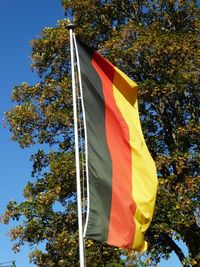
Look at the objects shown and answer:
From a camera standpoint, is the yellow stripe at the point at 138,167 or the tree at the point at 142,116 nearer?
the yellow stripe at the point at 138,167

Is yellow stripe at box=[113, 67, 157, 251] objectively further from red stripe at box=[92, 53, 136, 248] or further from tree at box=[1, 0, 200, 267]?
tree at box=[1, 0, 200, 267]

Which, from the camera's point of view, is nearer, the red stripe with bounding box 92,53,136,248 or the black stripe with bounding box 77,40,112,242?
the black stripe with bounding box 77,40,112,242

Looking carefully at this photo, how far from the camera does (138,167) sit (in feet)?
34.6

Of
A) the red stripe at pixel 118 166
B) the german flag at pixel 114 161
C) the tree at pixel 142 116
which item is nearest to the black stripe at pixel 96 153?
the german flag at pixel 114 161

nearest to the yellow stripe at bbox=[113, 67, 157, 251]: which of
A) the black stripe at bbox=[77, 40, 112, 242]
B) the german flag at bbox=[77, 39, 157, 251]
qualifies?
the german flag at bbox=[77, 39, 157, 251]

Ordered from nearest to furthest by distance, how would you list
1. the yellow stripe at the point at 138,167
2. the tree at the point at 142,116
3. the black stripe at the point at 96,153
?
the black stripe at the point at 96,153 → the yellow stripe at the point at 138,167 → the tree at the point at 142,116

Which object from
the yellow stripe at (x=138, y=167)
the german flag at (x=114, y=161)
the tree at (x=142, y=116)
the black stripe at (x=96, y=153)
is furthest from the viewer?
the tree at (x=142, y=116)

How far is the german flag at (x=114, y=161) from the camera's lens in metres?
9.34

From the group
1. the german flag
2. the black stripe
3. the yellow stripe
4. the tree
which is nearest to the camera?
the black stripe

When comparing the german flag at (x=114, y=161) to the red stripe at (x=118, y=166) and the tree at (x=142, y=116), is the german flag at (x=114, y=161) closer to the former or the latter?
the red stripe at (x=118, y=166)

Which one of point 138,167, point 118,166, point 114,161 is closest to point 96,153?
point 114,161

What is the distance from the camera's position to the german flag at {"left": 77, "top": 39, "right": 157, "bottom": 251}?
934 cm

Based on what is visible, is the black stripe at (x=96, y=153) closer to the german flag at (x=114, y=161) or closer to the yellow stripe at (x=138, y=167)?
the german flag at (x=114, y=161)

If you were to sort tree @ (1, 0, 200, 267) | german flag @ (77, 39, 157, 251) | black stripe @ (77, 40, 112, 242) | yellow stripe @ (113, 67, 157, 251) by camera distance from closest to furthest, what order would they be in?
black stripe @ (77, 40, 112, 242) → german flag @ (77, 39, 157, 251) → yellow stripe @ (113, 67, 157, 251) → tree @ (1, 0, 200, 267)
